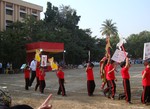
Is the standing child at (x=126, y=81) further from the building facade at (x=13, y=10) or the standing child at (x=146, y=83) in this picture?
the building facade at (x=13, y=10)

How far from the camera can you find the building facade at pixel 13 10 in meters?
58.7

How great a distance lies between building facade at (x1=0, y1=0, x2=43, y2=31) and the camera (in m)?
58.7

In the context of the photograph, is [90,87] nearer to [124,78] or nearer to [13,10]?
[124,78]

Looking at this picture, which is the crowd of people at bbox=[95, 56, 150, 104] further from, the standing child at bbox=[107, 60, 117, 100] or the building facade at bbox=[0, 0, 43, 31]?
the building facade at bbox=[0, 0, 43, 31]

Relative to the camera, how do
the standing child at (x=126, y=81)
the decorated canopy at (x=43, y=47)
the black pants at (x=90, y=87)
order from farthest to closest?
the decorated canopy at (x=43, y=47)
the black pants at (x=90, y=87)
the standing child at (x=126, y=81)

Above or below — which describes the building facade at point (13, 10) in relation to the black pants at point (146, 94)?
above

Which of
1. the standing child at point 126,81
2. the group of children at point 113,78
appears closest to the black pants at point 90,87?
the group of children at point 113,78

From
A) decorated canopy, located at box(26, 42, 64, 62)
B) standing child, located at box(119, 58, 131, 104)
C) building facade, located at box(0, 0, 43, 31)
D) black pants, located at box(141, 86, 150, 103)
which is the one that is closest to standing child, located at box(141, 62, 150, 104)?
black pants, located at box(141, 86, 150, 103)

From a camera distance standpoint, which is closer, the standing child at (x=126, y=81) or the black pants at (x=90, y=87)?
the standing child at (x=126, y=81)

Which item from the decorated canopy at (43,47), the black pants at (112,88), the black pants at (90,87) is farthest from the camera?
the decorated canopy at (43,47)

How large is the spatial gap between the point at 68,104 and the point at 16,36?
28.4 meters

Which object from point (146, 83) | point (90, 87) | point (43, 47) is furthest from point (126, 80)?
point (43, 47)

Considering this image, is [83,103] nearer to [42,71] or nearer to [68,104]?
[68,104]

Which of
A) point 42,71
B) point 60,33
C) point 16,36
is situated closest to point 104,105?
point 42,71
